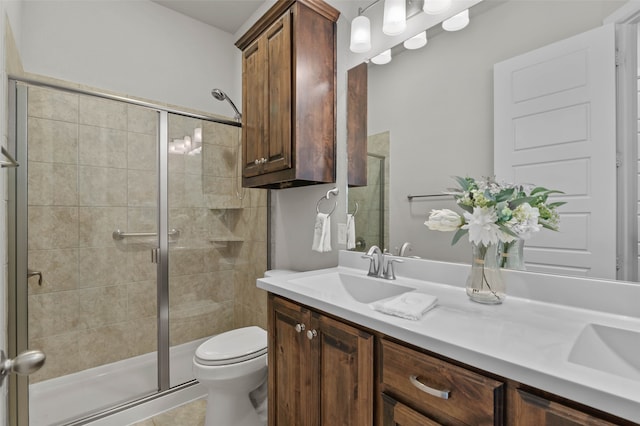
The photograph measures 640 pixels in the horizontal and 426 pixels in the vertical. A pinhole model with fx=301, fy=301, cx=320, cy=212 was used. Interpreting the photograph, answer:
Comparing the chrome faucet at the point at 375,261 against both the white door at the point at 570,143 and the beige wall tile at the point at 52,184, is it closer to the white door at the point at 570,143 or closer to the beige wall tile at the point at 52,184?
the white door at the point at 570,143

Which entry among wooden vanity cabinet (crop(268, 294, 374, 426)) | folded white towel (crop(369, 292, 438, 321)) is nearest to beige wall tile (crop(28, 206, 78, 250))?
wooden vanity cabinet (crop(268, 294, 374, 426))

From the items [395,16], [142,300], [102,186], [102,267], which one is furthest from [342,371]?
[102,186]

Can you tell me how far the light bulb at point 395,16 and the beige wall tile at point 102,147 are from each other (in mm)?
1782

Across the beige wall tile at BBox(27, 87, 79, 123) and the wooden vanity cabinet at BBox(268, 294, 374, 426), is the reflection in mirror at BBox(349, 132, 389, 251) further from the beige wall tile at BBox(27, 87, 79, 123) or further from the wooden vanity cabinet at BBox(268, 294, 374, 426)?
the beige wall tile at BBox(27, 87, 79, 123)

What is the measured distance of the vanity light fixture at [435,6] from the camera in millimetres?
1279

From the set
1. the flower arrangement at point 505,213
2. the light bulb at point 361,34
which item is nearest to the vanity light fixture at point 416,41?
the light bulb at point 361,34

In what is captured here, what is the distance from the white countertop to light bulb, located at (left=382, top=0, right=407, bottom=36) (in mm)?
1111

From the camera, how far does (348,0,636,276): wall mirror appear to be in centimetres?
105

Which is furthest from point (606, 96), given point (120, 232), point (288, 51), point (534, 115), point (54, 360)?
point (54, 360)

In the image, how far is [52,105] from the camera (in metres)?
1.76

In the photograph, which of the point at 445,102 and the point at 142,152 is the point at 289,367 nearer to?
the point at 445,102

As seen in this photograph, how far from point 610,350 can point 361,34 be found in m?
1.61

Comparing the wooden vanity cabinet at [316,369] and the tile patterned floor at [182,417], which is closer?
the wooden vanity cabinet at [316,369]

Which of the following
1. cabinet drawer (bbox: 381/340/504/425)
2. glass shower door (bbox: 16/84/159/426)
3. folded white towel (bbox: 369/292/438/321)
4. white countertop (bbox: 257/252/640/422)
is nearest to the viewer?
white countertop (bbox: 257/252/640/422)
